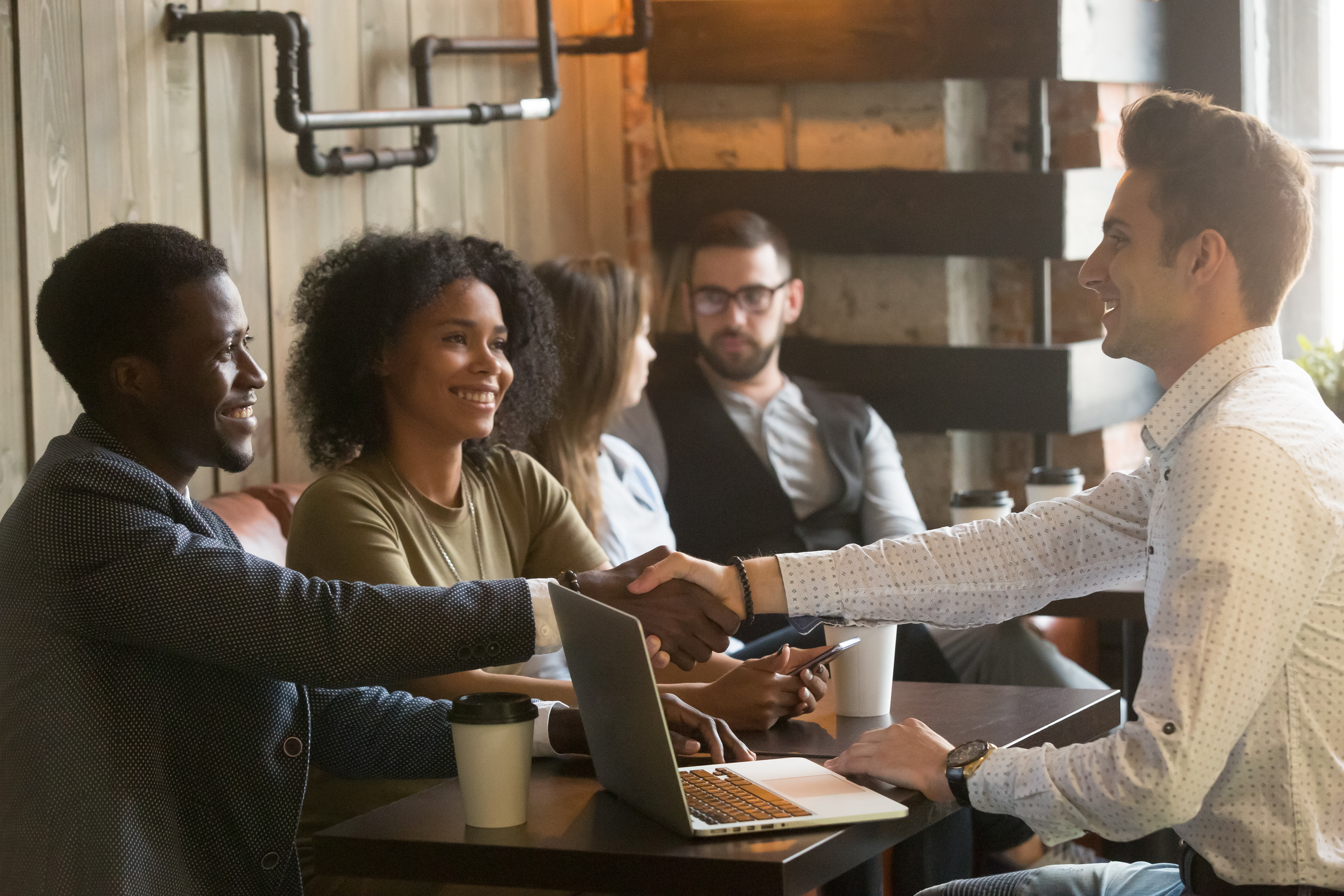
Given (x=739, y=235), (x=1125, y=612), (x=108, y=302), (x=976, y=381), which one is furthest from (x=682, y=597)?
(x=976, y=381)

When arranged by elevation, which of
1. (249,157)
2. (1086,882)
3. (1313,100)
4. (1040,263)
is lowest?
(1086,882)

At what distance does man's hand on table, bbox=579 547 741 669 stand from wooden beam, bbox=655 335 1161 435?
206 cm

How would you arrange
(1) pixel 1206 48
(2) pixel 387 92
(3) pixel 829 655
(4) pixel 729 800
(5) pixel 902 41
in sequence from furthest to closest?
1. (1) pixel 1206 48
2. (5) pixel 902 41
3. (2) pixel 387 92
4. (3) pixel 829 655
5. (4) pixel 729 800

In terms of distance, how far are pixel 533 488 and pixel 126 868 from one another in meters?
1.01

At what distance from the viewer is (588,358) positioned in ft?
9.94

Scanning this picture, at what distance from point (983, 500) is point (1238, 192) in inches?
54.5

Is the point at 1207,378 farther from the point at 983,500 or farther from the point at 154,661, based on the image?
the point at 983,500

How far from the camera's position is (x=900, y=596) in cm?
177

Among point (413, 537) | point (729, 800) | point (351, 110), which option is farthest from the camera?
point (351, 110)

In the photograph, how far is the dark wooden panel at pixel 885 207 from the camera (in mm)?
3664

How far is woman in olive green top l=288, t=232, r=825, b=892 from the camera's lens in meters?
2.13

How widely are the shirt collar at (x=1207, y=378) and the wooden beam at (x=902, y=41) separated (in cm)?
226

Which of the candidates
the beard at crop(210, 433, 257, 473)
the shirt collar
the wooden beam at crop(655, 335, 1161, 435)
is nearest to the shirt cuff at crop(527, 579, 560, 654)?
the beard at crop(210, 433, 257, 473)

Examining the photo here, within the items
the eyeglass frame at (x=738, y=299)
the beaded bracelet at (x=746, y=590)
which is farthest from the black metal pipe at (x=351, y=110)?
the beaded bracelet at (x=746, y=590)
